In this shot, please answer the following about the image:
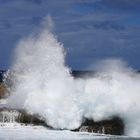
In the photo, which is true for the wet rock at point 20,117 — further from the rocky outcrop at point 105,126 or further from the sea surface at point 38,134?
the rocky outcrop at point 105,126

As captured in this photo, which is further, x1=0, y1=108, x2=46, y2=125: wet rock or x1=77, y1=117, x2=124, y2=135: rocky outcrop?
x1=0, y1=108, x2=46, y2=125: wet rock

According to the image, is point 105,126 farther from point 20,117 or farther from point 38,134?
point 20,117

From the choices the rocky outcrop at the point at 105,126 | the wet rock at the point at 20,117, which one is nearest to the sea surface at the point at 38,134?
the wet rock at the point at 20,117

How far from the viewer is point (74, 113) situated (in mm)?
30516

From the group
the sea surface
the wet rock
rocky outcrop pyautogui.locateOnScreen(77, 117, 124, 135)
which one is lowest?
the sea surface

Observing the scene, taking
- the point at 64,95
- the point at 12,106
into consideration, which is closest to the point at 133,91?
the point at 64,95

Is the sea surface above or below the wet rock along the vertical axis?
below

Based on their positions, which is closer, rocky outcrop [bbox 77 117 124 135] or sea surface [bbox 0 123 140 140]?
sea surface [bbox 0 123 140 140]

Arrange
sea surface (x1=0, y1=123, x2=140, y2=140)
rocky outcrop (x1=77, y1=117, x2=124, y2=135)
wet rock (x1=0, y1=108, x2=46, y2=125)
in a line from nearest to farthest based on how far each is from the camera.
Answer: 1. sea surface (x1=0, y1=123, x2=140, y2=140)
2. rocky outcrop (x1=77, y1=117, x2=124, y2=135)
3. wet rock (x1=0, y1=108, x2=46, y2=125)

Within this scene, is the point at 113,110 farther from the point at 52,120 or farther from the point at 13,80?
the point at 13,80

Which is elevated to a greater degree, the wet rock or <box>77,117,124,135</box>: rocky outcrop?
the wet rock

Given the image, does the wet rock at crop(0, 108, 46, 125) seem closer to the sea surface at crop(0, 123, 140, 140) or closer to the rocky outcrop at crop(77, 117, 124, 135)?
the sea surface at crop(0, 123, 140, 140)

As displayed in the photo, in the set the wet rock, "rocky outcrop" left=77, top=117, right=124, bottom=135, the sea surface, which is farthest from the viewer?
the wet rock

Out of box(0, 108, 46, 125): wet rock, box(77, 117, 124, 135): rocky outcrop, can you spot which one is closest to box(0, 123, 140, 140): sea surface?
box(0, 108, 46, 125): wet rock
